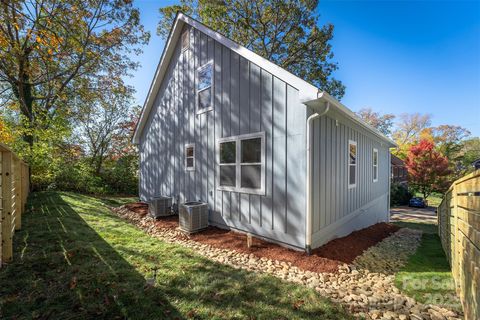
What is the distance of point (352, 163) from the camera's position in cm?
625

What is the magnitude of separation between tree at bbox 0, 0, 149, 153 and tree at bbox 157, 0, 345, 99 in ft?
8.17

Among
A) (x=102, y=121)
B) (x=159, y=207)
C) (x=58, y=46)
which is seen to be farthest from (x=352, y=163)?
(x=102, y=121)

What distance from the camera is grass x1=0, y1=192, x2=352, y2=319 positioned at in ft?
7.86

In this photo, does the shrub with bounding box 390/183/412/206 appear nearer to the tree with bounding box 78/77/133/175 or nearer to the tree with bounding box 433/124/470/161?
the tree with bounding box 433/124/470/161

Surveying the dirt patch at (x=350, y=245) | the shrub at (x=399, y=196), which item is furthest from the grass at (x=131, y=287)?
the shrub at (x=399, y=196)

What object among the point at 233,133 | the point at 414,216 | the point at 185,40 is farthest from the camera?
the point at 414,216

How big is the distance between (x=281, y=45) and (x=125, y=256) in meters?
14.0

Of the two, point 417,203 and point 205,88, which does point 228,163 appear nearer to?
point 205,88

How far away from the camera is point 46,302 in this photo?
8.06 ft

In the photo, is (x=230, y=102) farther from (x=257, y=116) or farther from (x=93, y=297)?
(x=93, y=297)

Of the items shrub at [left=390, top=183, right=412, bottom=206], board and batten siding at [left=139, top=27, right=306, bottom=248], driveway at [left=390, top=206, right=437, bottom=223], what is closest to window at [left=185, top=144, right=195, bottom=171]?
board and batten siding at [left=139, top=27, right=306, bottom=248]

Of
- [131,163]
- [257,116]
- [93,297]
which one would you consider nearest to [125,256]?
[93,297]

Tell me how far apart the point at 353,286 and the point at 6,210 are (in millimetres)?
5815

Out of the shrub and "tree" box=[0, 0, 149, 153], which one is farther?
the shrub
